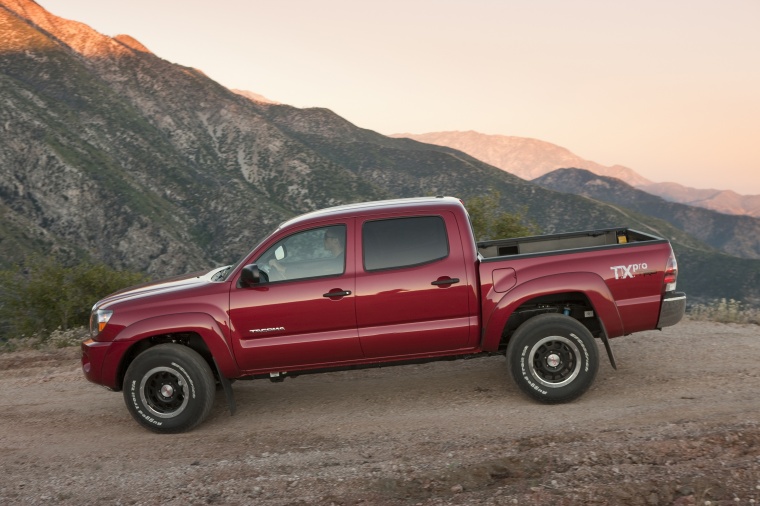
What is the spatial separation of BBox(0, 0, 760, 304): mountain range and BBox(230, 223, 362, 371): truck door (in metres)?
24.1

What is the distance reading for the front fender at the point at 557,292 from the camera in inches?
229

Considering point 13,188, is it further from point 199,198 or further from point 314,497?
point 314,497

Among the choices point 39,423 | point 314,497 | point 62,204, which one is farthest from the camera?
point 62,204

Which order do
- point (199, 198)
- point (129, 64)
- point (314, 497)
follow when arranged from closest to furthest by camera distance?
point (314, 497)
point (199, 198)
point (129, 64)

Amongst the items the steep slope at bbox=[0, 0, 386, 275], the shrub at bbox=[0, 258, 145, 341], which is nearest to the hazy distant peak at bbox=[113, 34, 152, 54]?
the steep slope at bbox=[0, 0, 386, 275]

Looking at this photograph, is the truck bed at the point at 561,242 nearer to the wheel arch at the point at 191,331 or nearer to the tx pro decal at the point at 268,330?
the tx pro decal at the point at 268,330

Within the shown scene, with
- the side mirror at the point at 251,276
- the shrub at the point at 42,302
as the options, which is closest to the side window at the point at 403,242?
the side mirror at the point at 251,276

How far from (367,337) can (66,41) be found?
84822mm

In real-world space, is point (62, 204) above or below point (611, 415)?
above

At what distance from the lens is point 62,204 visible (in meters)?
45.9

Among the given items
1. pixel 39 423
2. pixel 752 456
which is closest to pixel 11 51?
pixel 39 423

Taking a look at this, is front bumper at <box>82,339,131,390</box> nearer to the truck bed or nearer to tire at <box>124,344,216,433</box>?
tire at <box>124,344,216,433</box>

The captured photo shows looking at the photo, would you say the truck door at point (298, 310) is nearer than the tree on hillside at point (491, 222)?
Yes

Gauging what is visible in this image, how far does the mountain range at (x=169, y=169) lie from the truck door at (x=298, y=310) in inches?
949
